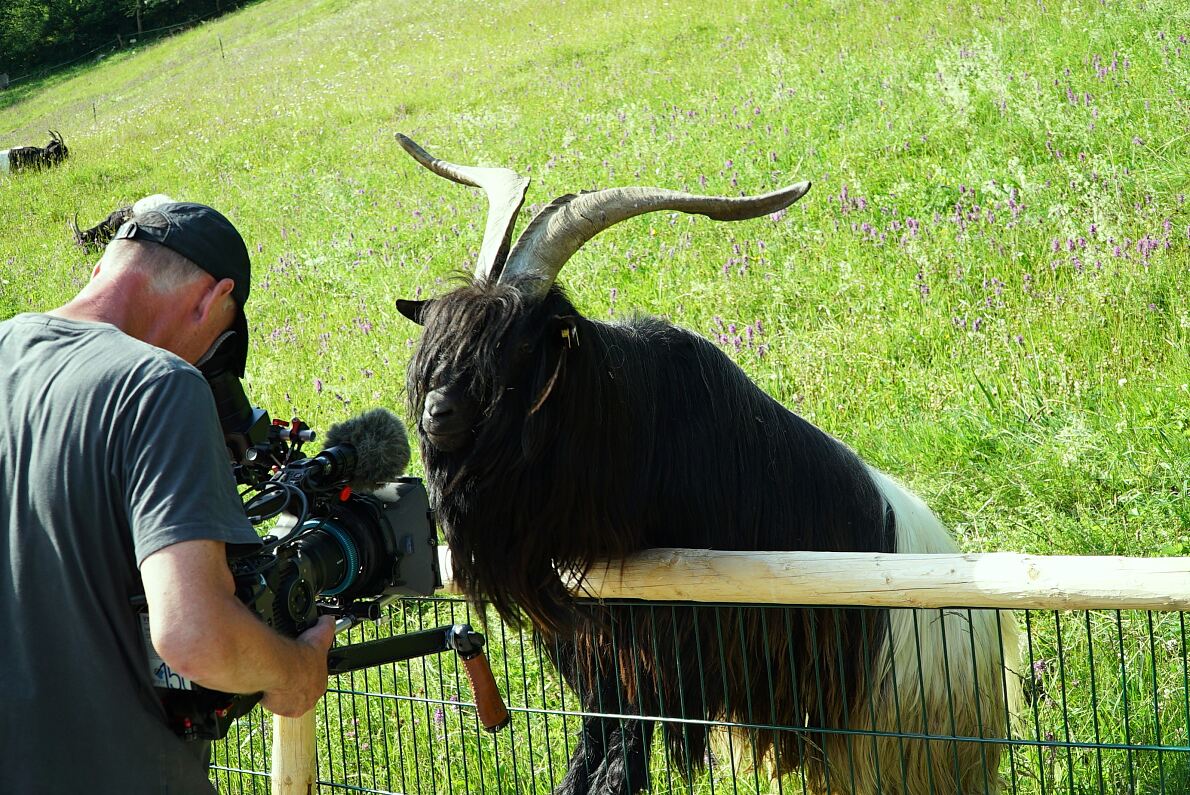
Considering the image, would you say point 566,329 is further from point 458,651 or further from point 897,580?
point 897,580

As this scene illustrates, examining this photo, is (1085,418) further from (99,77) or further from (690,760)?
(99,77)

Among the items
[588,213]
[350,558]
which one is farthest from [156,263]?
[588,213]

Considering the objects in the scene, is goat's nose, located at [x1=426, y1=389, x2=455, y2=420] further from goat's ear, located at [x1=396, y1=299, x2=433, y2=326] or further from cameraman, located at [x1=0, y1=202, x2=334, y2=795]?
cameraman, located at [x1=0, y1=202, x2=334, y2=795]

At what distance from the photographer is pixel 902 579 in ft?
8.45

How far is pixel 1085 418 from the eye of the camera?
16.9ft

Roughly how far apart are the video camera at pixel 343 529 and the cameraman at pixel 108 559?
0.64ft

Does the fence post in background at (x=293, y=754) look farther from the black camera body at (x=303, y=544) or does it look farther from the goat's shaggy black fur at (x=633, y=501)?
the black camera body at (x=303, y=544)

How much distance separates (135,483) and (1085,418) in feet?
14.8

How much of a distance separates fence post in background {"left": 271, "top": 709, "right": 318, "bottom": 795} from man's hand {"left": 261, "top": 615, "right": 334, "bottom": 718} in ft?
4.07

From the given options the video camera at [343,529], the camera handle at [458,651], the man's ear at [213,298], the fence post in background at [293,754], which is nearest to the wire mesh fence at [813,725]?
the fence post in background at [293,754]

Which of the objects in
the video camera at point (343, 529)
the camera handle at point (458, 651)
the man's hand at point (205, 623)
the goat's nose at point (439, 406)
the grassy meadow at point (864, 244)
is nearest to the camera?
the man's hand at point (205, 623)

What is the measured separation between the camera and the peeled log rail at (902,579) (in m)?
2.32

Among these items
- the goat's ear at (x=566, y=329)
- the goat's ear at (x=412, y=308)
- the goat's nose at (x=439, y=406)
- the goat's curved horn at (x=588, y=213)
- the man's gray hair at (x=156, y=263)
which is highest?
the man's gray hair at (x=156, y=263)

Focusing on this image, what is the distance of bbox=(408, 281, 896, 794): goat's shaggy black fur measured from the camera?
9.82 feet
